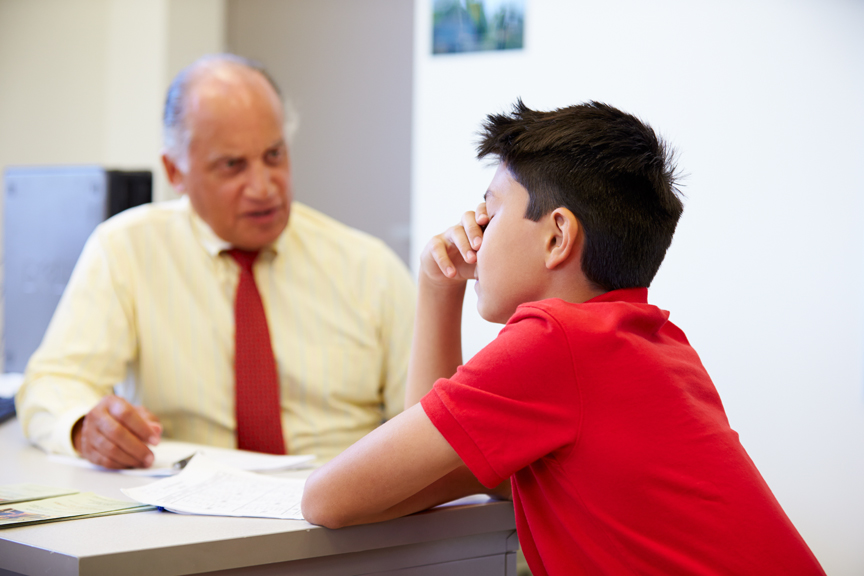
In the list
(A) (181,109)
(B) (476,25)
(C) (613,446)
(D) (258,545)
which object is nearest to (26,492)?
(D) (258,545)

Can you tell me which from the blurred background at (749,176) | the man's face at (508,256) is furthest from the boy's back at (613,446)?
the blurred background at (749,176)

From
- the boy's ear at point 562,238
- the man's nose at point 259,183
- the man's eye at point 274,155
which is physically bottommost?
the boy's ear at point 562,238

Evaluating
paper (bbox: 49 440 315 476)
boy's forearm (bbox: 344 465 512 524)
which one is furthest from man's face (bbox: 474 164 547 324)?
paper (bbox: 49 440 315 476)

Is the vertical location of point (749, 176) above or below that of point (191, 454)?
above

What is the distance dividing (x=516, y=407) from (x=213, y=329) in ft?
3.23

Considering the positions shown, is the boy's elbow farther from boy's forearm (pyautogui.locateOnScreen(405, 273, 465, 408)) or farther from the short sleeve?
boy's forearm (pyautogui.locateOnScreen(405, 273, 465, 408))

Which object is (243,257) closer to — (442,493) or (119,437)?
(119,437)

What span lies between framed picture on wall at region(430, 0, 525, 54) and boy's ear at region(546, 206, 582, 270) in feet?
4.65

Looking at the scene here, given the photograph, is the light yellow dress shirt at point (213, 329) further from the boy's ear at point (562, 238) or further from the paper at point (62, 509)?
the boy's ear at point (562, 238)

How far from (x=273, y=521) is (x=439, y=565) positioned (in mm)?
222

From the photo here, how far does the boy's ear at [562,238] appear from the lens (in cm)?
80

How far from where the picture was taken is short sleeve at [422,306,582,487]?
2.30 ft

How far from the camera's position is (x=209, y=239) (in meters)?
1.59

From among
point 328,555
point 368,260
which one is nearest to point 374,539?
point 328,555
